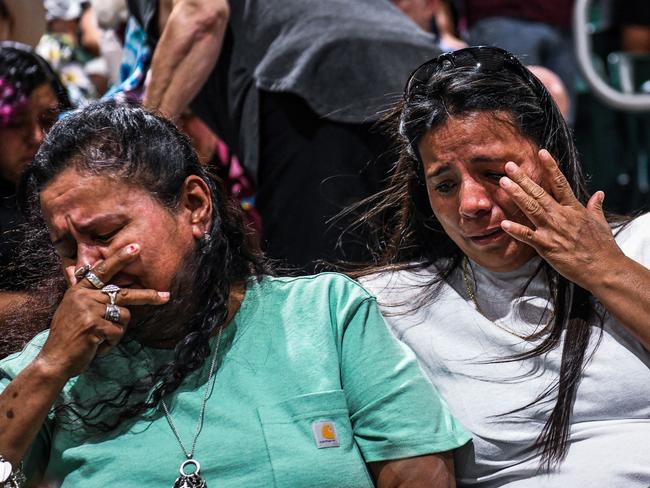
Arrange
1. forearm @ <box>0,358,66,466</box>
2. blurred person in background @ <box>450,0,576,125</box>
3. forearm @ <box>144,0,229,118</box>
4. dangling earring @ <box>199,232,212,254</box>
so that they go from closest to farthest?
forearm @ <box>0,358,66,466</box> < dangling earring @ <box>199,232,212,254</box> < forearm @ <box>144,0,229,118</box> < blurred person in background @ <box>450,0,576,125</box>

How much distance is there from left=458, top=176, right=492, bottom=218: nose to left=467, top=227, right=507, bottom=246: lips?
0.16 feet

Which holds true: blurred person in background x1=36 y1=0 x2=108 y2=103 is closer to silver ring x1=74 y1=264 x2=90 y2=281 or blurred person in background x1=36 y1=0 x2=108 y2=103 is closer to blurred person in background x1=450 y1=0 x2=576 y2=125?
blurred person in background x1=450 y1=0 x2=576 y2=125

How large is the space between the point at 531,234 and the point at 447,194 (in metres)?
0.23

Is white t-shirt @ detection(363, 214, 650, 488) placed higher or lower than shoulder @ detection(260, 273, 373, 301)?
lower

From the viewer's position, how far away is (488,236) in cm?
227

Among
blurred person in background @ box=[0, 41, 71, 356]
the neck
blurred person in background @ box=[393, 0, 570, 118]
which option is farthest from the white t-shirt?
blurred person in background @ box=[0, 41, 71, 356]

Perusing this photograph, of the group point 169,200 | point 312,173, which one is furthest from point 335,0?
point 169,200

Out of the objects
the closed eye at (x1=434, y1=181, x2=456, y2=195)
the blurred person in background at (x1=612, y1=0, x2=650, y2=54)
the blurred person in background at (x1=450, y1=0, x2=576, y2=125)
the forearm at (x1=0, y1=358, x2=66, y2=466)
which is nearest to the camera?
the forearm at (x1=0, y1=358, x2=66, y2=466)

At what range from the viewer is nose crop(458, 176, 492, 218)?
2.22 meters

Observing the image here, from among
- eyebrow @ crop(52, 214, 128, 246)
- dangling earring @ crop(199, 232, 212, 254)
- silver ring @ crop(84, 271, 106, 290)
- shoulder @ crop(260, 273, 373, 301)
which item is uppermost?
eyebrow @ crop(52, 214, 128, 246)

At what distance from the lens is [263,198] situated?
3443 mm

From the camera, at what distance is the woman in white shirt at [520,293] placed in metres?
2.12

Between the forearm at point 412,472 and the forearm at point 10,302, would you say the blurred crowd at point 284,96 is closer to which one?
the forearm at point 10,302

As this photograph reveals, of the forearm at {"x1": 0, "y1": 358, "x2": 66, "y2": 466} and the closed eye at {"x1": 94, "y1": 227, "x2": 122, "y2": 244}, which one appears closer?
the forearm at {"x1": 0, "y1": 358, "x2": 66, "y2": 466}
